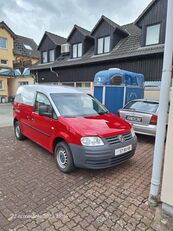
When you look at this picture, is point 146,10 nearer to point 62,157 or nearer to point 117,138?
point 117,138

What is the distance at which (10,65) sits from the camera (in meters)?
23.2

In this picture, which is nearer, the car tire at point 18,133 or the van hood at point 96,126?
the van hood at point 96,126

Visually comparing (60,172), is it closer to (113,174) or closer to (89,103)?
(113,174)

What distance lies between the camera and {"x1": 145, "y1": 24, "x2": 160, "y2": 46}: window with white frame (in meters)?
10.6

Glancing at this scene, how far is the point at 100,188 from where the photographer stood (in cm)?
319

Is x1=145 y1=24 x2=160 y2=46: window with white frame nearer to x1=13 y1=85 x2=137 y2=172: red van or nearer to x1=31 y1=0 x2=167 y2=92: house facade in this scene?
x1=31 y1=0 x2=167 y2=92: house facade

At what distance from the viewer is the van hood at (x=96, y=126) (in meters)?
3.36

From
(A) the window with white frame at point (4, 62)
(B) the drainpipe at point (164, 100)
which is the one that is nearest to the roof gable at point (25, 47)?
(A) the window with white frame at point (4, 62)


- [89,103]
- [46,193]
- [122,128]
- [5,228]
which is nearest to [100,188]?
[46,193]

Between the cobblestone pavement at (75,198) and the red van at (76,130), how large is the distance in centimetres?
35

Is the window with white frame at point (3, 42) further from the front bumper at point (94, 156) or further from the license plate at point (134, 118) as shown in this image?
the front bumper at point (94, 156)

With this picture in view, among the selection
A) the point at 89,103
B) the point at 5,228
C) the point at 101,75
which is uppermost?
the point at 101,75

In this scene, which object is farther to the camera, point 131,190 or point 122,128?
point 122,128

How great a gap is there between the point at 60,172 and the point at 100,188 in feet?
3.32
